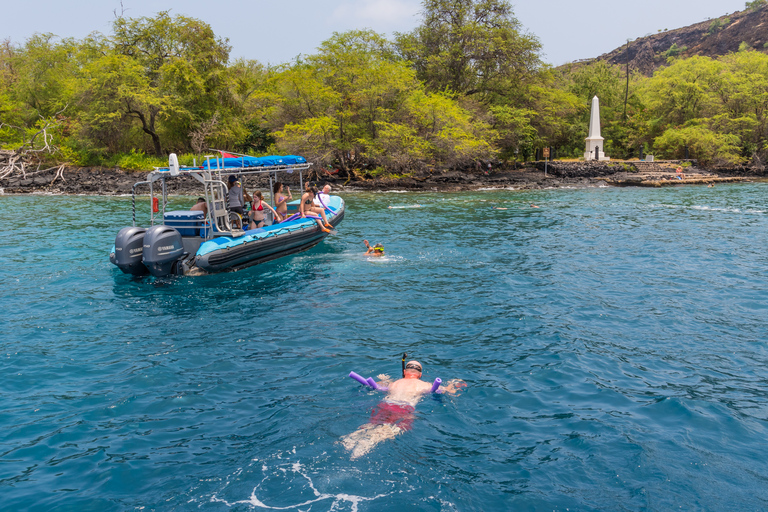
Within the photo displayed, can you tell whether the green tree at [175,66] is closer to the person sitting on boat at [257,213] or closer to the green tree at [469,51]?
the green tree at [469,51]

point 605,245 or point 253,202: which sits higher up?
point 253,202

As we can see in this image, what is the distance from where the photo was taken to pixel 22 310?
10.8 meters

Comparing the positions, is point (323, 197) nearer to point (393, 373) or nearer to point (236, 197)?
point (236, 197)

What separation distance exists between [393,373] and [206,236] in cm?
792

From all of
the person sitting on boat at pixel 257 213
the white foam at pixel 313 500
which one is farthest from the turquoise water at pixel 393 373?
the person sitting on boat at pixel 257 213

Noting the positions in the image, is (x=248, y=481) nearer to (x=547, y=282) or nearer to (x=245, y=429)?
(x=245, y=429)

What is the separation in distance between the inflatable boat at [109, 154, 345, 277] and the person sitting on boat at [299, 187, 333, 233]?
2.53 feet

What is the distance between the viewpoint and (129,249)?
40.7 feet

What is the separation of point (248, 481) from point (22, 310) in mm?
8291

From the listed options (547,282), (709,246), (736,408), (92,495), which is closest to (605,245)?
(709,246)

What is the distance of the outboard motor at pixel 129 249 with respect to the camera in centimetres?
1238

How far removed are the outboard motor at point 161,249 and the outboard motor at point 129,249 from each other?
310 mm

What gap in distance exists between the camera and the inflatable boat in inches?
490

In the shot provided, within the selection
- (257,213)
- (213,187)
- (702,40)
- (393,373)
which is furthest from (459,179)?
(702,40)
